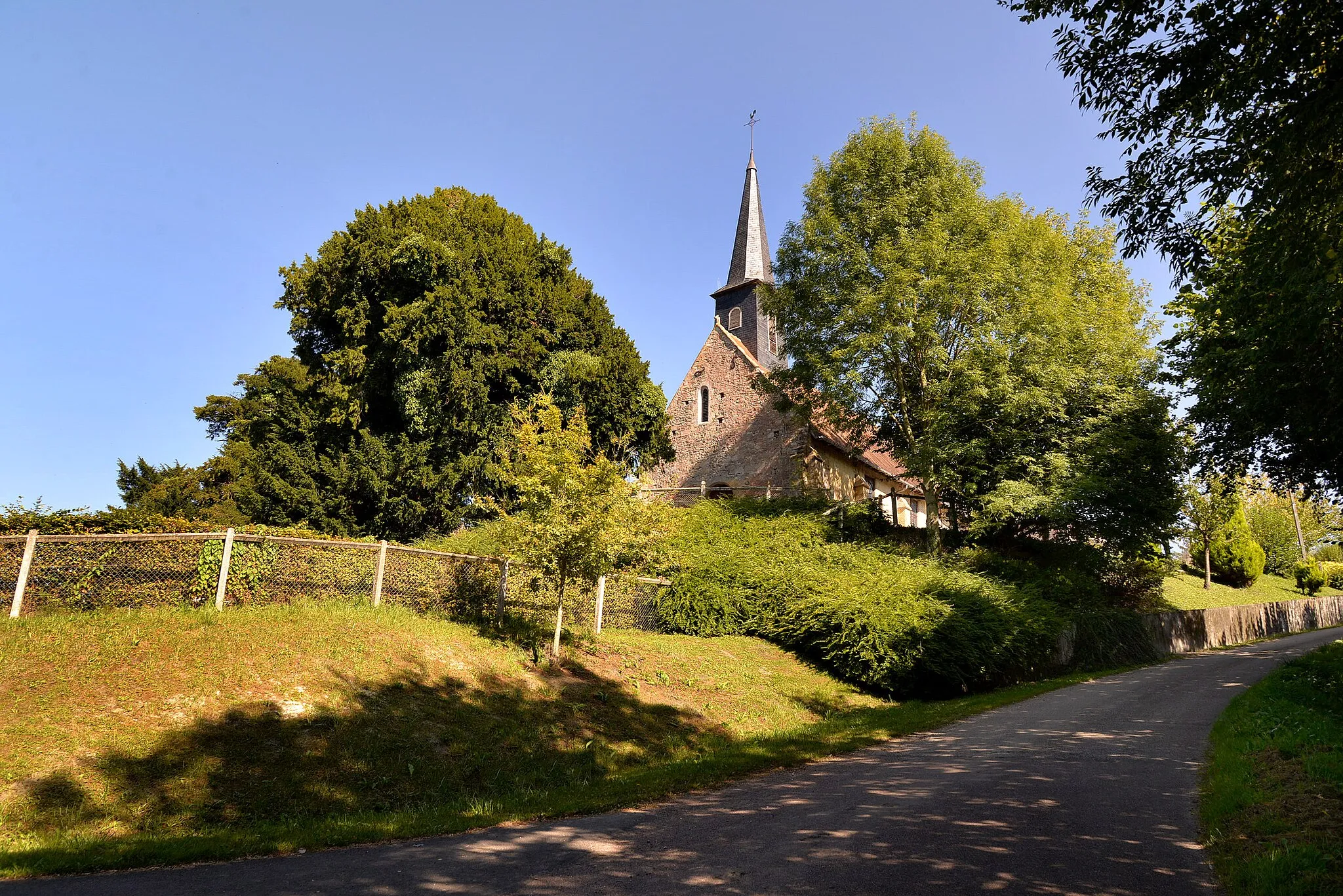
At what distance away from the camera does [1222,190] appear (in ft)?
23.5

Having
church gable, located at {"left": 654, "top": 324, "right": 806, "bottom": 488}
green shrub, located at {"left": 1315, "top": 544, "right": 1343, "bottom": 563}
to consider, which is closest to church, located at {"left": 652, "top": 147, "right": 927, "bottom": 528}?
church gable, located at {"left": 654, "top": 324, "right": 806, "bottom": 488}

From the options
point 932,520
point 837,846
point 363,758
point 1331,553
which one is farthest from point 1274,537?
point 363,758

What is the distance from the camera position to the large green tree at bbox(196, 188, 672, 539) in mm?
24938

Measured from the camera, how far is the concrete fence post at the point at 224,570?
10.8 m

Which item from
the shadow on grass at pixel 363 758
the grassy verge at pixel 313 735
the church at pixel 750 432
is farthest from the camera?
the church at pixel 750 432

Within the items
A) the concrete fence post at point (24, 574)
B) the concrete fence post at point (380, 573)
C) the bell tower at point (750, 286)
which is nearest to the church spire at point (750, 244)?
the bell tower at point (750, 286)

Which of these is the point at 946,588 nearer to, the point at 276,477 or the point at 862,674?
→ the point at 862,674

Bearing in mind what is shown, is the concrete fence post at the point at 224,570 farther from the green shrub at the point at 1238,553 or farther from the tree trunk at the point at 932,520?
the green shrub at the point at 1238,553

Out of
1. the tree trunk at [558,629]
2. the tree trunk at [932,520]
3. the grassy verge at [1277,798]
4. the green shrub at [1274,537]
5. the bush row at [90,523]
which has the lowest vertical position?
the grassy verge at [1277,798]

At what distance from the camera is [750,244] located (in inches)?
1528

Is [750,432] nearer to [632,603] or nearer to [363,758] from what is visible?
[632,603]

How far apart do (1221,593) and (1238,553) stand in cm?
420

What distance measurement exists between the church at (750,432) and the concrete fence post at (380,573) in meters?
17.5

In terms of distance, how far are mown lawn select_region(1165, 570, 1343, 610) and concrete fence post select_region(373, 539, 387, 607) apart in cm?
3335
